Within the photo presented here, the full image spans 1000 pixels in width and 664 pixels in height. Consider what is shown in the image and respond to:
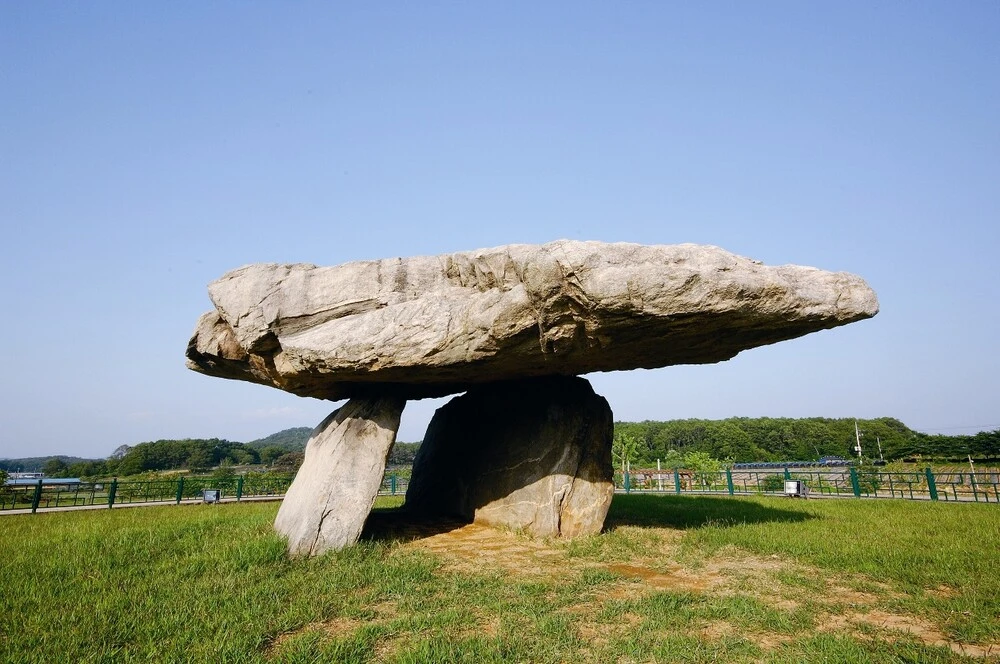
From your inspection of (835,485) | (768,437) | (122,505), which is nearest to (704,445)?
(768,437)

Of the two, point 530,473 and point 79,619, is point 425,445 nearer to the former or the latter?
point 530,473

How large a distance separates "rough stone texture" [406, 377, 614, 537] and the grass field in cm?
51

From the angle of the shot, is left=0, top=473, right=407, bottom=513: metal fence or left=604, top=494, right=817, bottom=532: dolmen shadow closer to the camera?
left=604, top=494, right=817, bottom=532: dolmen shadow

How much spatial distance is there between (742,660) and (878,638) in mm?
1409

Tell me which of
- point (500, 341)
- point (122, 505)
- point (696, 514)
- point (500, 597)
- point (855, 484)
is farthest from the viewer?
point (122, 505)

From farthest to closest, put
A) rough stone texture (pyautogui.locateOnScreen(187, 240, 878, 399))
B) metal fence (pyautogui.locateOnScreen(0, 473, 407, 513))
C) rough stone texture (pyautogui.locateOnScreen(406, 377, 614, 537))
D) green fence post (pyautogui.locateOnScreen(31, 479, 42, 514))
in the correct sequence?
metal fence (pyautogui.locateOnScreen(0, 473, 407, 513)) < green fence post (pyautogui.locateOnScreen(31, 479, 42, 514)) < rough stone texture (pyautogui.locateOnScreen(406, 377, 614, 537)) < rough stone texture (pyautogui.locateOnScreen(187, 240, 878, 399))

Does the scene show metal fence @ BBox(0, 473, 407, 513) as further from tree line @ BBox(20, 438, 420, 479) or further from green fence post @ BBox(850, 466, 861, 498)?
tree line @ BBox(20, 438, 420, 479)

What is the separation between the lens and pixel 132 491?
2109 cm

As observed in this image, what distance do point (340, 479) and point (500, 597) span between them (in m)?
3.28

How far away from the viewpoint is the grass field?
460cm

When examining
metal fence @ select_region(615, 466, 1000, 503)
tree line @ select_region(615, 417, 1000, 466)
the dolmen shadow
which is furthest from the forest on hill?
the dolmen shadow

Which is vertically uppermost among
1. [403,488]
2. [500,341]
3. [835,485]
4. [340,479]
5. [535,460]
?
[500,341]

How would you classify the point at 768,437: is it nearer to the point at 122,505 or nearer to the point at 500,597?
the point at 122,505

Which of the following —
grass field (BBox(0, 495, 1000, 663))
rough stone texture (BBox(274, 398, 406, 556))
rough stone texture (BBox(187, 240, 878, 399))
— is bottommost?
grass field (BBox(0, 495, 1000, 663))
